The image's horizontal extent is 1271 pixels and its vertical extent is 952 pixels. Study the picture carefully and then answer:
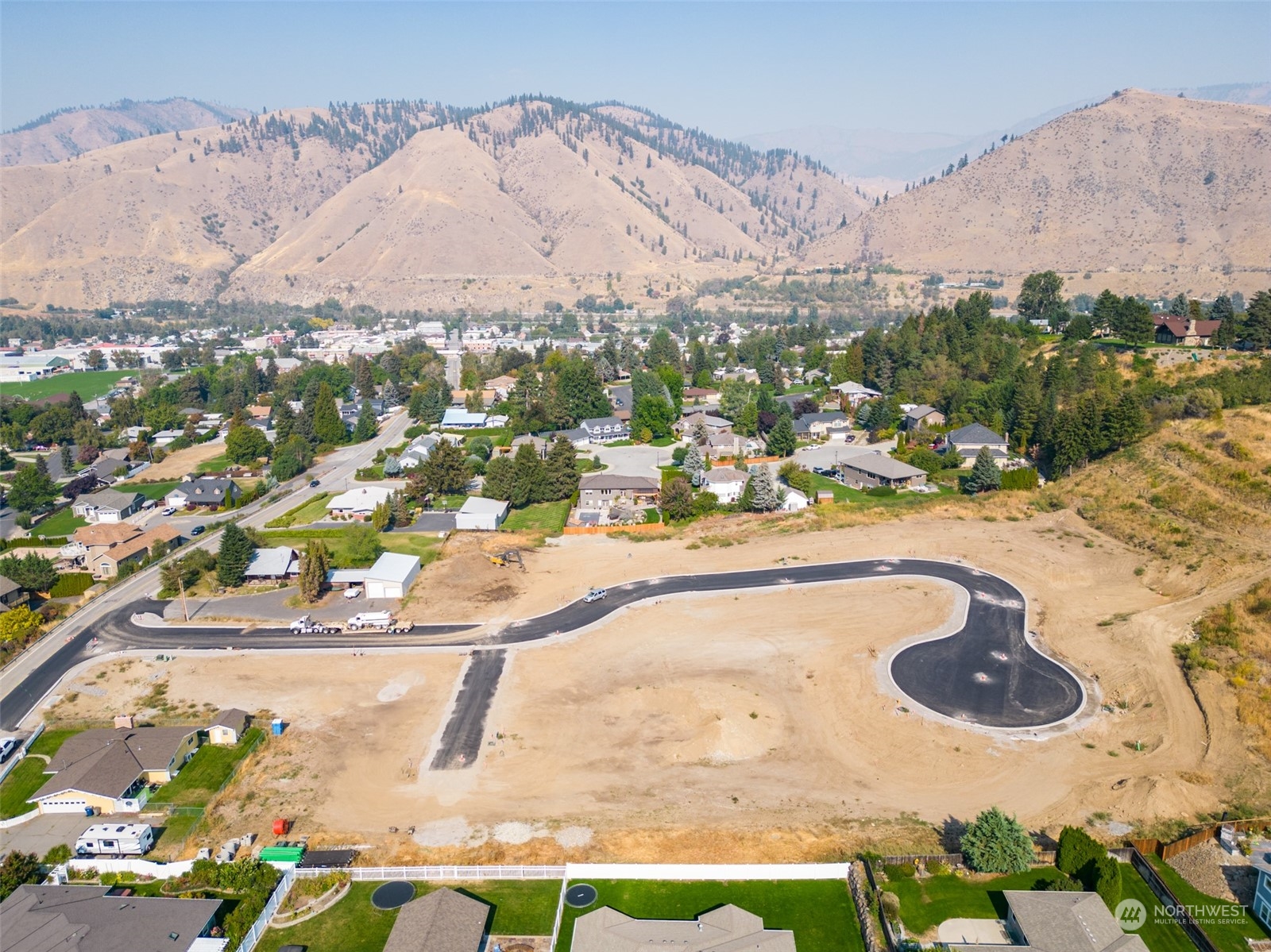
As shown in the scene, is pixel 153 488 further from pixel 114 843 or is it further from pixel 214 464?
pixel 114 843

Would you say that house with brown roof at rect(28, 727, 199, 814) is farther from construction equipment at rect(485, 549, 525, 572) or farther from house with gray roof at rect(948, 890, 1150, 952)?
house with gray roof at rect(948, 890, 1150, 952)

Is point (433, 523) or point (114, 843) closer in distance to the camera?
point (114, 843)

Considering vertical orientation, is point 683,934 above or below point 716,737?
above

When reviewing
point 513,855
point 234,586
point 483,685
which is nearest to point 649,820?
point 513,855

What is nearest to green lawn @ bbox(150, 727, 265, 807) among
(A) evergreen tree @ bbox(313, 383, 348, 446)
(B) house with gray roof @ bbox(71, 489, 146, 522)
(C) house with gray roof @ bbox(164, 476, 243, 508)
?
(C) house with gray roof @ bbox(164, 476, 243, 508)

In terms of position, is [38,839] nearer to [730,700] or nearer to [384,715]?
[384,715]

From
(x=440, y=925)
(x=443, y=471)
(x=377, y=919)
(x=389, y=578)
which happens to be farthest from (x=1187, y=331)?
(x=377, y=919)
